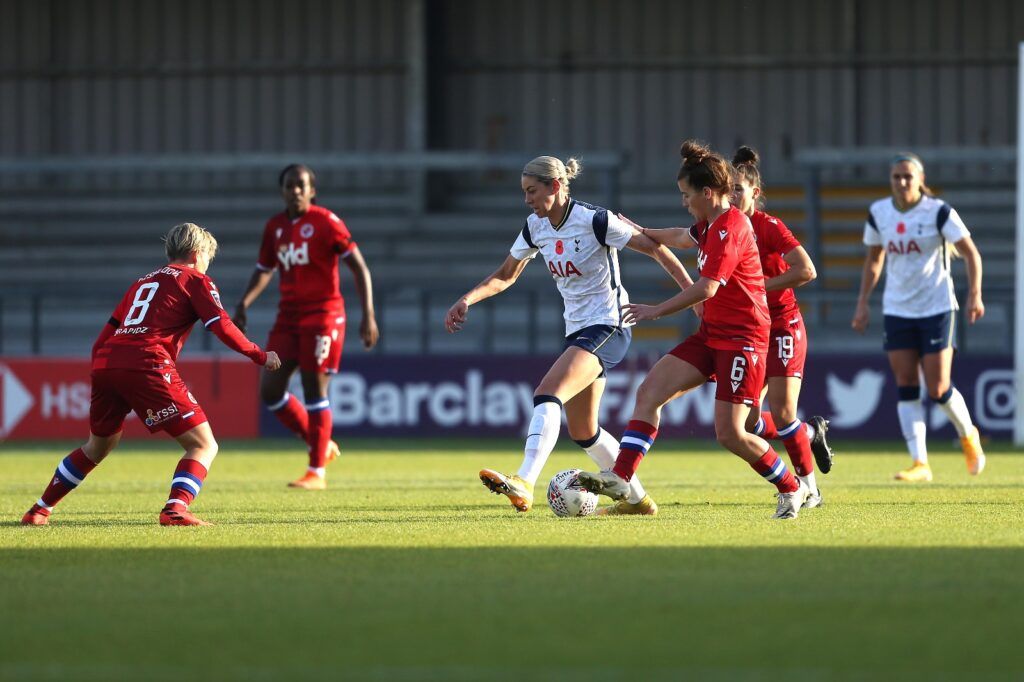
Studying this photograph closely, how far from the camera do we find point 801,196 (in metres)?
23.7

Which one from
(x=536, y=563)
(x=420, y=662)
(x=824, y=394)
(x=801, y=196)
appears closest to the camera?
(x=420, y=662)

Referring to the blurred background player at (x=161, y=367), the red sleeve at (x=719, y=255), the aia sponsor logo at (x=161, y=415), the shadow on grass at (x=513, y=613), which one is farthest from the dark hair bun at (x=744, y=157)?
the aia sponsor logo at (x=161, y=415)

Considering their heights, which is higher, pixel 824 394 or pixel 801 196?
pixel 801 196

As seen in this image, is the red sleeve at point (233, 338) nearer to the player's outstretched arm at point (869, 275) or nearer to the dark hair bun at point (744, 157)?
the dark hair bun at point (744, 157)

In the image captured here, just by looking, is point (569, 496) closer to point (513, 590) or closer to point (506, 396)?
point (513, 590)

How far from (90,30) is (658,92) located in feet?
30.6

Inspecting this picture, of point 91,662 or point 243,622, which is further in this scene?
point 243,622

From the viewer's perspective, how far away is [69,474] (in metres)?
7.85

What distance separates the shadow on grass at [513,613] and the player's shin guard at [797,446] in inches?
→ 77.6

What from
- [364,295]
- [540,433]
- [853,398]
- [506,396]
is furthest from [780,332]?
[506,396]

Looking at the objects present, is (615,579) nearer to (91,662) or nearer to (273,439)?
(91,662)

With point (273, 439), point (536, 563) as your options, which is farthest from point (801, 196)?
point (536, 563)

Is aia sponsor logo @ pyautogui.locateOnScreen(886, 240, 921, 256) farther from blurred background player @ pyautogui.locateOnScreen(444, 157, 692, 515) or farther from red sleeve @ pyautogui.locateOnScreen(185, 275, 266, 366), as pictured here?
red sleeve @ pyautogui.locateOnScreen(185, 275, 266, 366)

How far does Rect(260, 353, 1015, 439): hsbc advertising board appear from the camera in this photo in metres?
15.9
